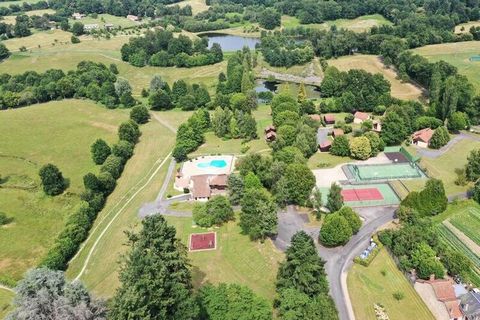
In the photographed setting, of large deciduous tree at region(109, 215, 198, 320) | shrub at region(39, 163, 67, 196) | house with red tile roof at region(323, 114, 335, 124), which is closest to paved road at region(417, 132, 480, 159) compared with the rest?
house with red tile roof at region(323, 114, 335, 124)

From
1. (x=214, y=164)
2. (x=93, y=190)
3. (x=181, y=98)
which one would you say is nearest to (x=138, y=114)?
(x=181, y=98)

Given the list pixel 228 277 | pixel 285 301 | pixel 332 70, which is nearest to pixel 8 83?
pixel 332 70

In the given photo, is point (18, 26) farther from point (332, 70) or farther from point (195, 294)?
point (195, 294)

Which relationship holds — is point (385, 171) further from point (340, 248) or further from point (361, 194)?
point (340, 248)

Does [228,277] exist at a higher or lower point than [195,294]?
lower

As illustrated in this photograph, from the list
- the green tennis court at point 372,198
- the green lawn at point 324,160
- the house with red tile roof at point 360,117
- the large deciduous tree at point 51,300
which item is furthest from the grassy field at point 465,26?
the large deciduous tree at point 51,300

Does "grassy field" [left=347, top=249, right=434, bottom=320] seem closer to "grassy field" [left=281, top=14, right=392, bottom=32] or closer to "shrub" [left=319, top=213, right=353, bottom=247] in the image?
"shrub" [left=319, top=213, right=353, bottom=247]
